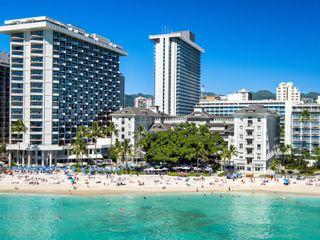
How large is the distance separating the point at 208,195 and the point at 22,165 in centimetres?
6801

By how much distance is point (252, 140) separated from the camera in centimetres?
11912

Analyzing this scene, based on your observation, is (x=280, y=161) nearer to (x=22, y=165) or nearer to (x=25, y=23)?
(x=22, y=165)

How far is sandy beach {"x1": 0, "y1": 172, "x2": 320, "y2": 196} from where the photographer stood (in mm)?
98250

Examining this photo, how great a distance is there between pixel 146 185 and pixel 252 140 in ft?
115

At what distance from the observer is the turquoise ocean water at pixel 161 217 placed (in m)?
66.8

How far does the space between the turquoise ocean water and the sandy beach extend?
3891mm

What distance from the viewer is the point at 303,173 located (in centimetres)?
11544

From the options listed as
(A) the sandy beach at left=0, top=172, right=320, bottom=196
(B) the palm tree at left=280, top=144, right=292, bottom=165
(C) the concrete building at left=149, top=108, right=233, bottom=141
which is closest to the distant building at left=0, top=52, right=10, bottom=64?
(C) the concrete building at left=149, top=108, right=233, bottom=141

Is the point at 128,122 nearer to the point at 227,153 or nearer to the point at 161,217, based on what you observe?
the point at 227,153

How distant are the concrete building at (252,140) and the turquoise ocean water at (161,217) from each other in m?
23.4

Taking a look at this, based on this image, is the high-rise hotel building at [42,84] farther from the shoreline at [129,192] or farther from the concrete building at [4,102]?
the shoreline at [129,192]

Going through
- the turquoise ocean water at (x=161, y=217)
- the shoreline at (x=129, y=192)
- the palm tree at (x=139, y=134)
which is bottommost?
the turquoise ocean water at (x=161, y=217)

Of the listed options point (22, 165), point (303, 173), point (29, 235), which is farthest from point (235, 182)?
point (22, 165)

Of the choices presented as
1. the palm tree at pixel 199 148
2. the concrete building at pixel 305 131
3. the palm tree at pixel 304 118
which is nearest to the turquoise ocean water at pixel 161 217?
the palm tree at pixel 199 148
